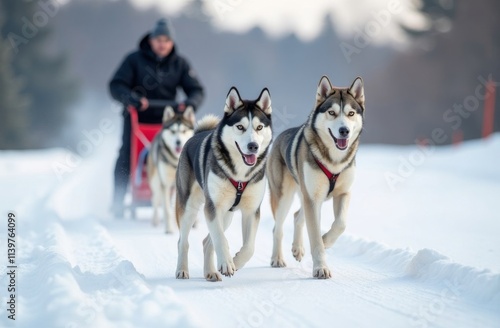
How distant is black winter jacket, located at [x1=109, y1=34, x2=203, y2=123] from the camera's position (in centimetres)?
805

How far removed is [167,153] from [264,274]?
294 cm

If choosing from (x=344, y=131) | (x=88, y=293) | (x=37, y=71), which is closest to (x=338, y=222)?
(x=344, y=131)

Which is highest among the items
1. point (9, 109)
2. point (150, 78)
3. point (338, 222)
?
point (9, 109)

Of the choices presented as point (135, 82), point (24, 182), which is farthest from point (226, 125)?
point (24, 182)

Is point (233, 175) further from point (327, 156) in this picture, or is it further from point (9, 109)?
point (9, 109)

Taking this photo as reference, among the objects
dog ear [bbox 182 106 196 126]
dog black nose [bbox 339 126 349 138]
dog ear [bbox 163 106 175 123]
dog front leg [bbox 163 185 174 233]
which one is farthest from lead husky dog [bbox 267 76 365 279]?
dog ear [bbox 163 106 175 123]

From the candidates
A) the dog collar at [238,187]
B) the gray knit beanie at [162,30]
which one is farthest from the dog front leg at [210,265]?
the gray knit beanie at [162,30]

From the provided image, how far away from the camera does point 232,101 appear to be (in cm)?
450

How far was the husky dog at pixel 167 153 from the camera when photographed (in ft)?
23.8

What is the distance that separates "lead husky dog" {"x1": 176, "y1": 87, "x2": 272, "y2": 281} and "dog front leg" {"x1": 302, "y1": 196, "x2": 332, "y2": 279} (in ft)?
1.21

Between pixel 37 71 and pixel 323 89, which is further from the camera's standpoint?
pixel 37 71

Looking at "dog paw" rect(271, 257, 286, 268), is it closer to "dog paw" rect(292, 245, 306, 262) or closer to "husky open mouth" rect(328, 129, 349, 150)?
"dog paw" rect(292, 245, 306, 262)

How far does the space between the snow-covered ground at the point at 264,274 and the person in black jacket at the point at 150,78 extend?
26.3 inches

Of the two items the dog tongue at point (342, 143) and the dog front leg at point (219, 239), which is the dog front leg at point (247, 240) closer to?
the dog front leg at point (219, 239)
